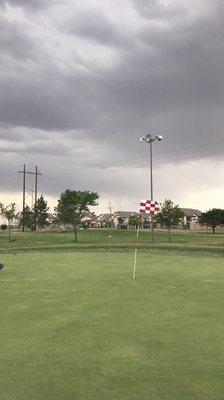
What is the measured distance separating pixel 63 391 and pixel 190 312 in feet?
18.7

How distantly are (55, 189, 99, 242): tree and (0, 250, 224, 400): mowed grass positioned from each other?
141 feet

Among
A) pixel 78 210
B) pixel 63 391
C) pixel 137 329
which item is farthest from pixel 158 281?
pixel 78 210

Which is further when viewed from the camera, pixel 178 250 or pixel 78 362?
pixel 178 250

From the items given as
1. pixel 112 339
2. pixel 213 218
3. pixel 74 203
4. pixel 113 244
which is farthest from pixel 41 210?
pixel 112 339

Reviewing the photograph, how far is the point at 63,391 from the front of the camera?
20.2 ft

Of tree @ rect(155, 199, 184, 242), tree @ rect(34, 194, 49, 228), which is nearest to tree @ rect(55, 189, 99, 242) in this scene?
tree @ rect(155, 199, 184, 242)

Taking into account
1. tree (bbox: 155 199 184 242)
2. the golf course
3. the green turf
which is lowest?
the golf course

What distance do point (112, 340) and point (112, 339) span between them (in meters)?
0.07

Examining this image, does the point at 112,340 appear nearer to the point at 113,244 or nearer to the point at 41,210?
the point at 113,244

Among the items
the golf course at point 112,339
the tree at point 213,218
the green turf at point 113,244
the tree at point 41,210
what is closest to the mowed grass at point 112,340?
the golf course at point 112,339

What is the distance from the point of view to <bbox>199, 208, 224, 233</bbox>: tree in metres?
113

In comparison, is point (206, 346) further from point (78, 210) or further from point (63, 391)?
point (78, 210)

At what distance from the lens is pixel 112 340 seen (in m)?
8.63

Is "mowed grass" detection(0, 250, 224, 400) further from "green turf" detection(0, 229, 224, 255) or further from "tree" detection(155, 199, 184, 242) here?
"tree" detection(155, 199, 184, 242)
